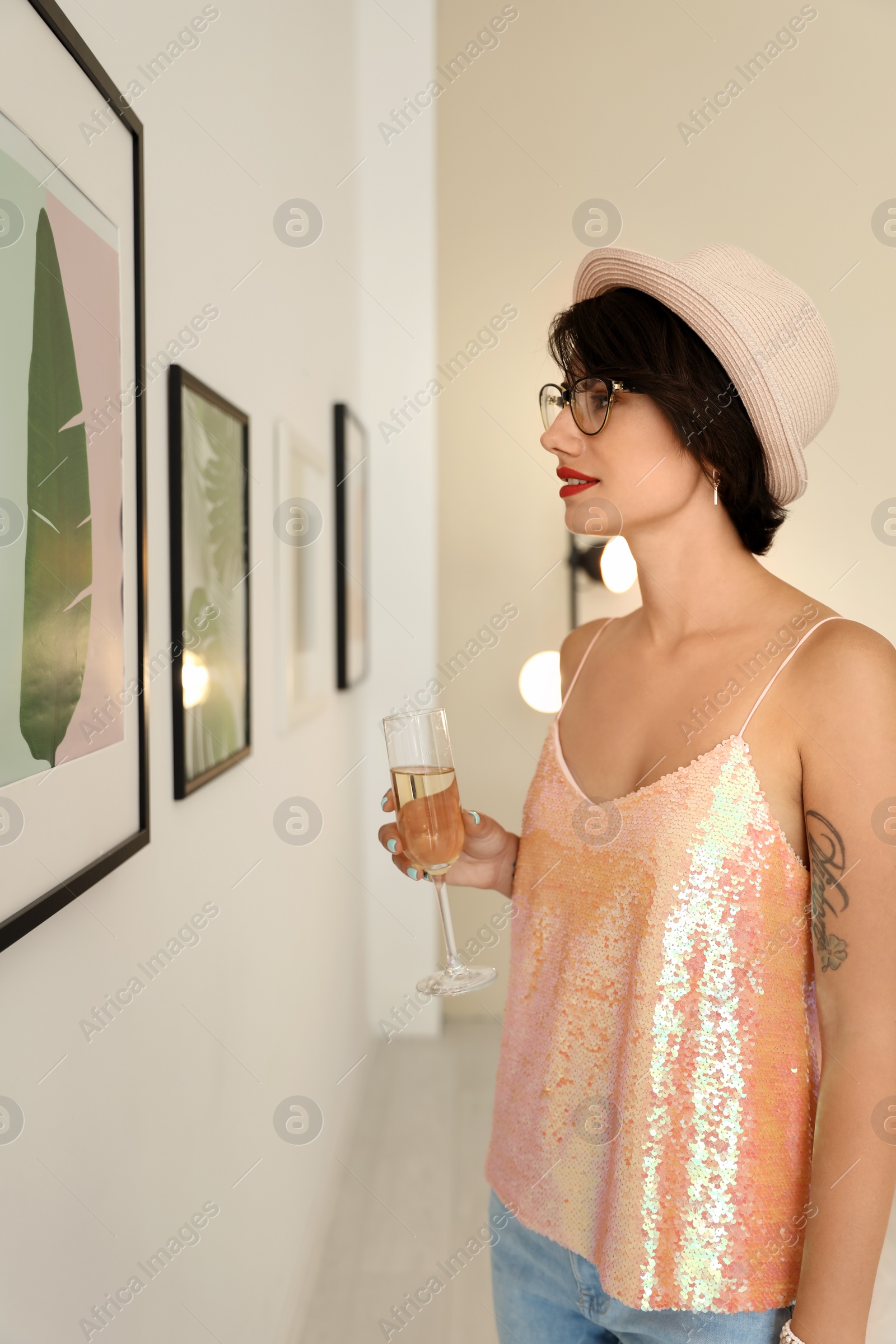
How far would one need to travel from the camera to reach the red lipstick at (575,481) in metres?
1.08

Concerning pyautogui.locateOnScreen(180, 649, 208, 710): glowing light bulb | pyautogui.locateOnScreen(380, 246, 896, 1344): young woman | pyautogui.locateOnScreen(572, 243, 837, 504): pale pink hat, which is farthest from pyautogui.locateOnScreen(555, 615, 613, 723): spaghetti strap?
pyautogui.locateOnScreen(180, 649, 208, 710): glowing light bulb

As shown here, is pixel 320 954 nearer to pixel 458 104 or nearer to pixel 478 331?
pixel 478 331

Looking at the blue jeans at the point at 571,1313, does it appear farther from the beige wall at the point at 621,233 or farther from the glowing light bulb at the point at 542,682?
the beige wall at the point at 621,233

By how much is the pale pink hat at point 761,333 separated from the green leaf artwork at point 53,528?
1.97ft

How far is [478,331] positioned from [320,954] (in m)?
2.25

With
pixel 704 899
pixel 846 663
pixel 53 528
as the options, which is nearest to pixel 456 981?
pixel 704 899

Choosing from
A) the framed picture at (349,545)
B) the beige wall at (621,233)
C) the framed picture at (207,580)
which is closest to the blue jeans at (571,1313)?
the framed picture at (207,580)

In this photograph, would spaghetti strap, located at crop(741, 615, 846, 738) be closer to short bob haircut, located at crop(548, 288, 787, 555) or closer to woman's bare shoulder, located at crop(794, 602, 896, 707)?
woman's bare shoulder, located at crop(794, 602, 896, 707)

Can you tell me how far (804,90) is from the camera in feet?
10.6

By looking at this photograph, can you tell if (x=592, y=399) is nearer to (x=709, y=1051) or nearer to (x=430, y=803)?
(x=430, y=803)

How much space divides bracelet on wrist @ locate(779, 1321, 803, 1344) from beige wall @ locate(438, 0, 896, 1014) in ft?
8.40

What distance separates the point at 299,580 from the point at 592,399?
1201 millimetres

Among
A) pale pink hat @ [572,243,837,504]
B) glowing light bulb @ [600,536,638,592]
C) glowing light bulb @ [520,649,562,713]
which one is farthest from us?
glowing light bulb @ [520,649,562,713]

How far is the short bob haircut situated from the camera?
103cm
